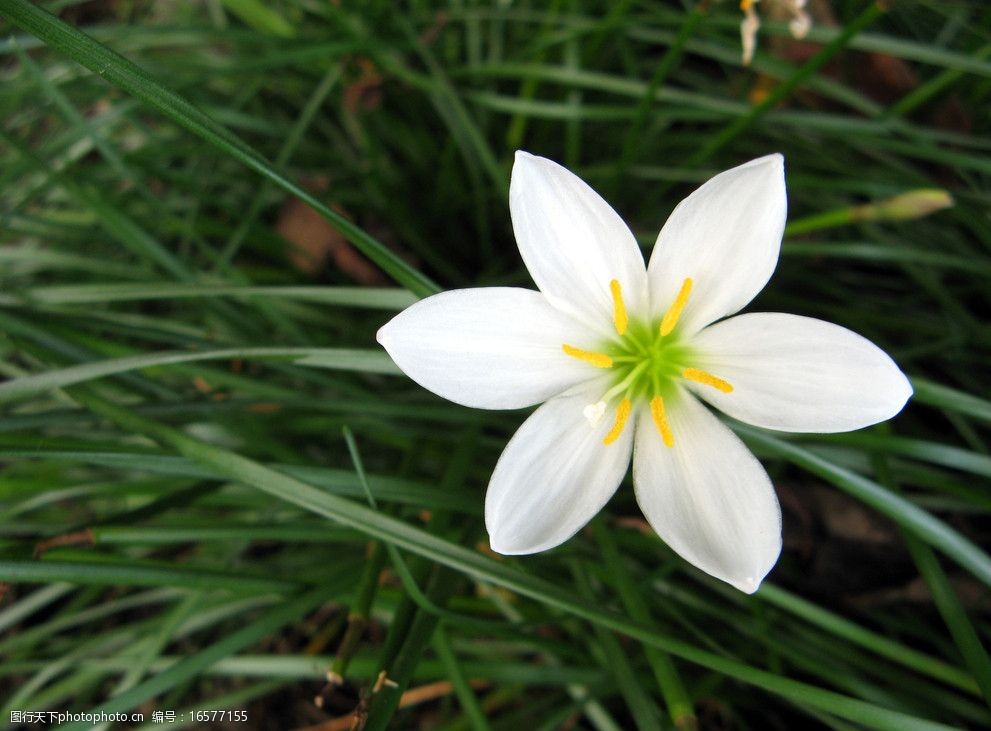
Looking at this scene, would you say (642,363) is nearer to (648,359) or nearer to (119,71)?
(648,359)

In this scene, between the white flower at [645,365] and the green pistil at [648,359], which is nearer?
the white flower at [645,365]

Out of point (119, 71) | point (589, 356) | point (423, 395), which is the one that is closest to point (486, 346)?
point (589, 356)

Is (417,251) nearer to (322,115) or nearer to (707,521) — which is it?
(322,115)

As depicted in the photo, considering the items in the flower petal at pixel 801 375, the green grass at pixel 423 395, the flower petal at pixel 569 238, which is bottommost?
the green grass at pixel 423 395

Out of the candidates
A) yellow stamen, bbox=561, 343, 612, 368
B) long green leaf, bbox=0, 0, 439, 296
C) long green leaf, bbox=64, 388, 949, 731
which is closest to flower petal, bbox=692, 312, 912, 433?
yellow stamen, bbox=561, 343, 612, 368

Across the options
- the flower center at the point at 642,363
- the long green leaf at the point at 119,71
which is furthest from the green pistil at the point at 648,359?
→ the long green leaf at the point at 119,71

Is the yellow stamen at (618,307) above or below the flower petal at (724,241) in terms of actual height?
below

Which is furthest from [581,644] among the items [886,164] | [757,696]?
[886,164]

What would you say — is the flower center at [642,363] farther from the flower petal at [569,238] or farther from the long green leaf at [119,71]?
the long green leaf at [119,71]
